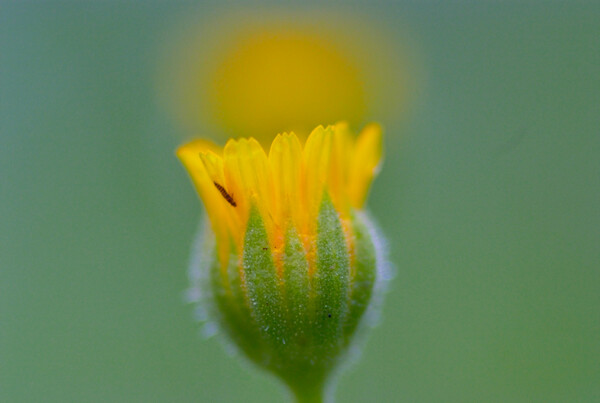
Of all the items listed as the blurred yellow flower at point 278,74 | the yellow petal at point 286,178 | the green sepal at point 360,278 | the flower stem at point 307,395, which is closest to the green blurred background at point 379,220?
the blurred yellow flower at point 278,74

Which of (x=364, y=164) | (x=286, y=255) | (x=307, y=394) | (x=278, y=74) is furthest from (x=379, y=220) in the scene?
(x=286, y=255)

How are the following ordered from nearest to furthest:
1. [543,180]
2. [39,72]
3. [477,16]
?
[543,180]
[39,72]
[477,16]

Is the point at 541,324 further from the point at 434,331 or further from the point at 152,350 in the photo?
the point at 152,350

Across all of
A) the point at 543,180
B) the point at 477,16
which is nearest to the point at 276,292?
the point at 543,180

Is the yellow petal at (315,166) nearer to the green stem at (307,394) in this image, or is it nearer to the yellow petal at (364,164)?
the yellow petal at (364,164)

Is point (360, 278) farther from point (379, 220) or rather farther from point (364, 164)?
point (379, 220)

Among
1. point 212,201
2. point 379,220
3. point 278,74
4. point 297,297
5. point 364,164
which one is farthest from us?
point 278,74
